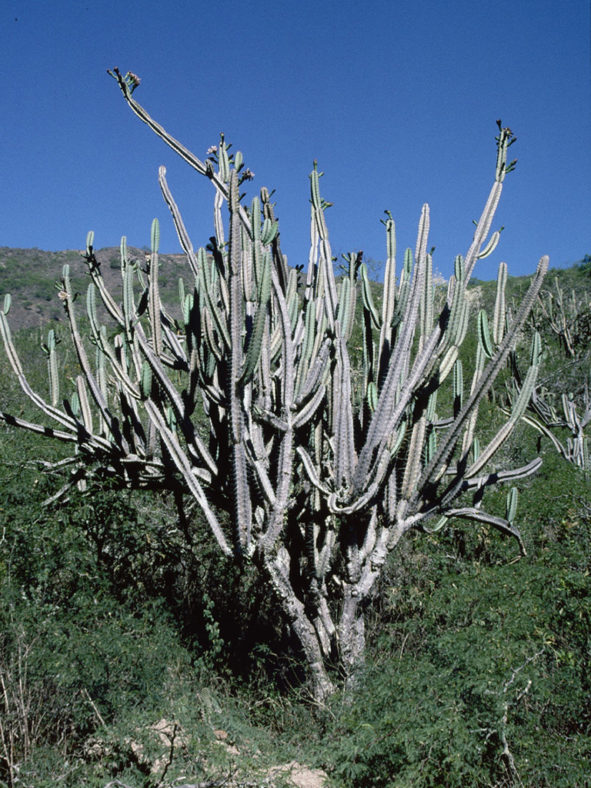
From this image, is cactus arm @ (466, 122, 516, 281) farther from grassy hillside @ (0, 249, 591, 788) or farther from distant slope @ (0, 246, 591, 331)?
distant slope @ (0, 246, 591, 331)

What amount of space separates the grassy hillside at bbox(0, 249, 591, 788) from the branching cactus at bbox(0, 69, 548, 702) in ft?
1.78

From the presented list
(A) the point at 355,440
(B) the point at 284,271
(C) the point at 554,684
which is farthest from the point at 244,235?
(C) the point at 554,684

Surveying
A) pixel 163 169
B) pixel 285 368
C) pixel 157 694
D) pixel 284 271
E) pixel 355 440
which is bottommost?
pixel 157 694

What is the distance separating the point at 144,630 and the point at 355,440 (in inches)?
82.3

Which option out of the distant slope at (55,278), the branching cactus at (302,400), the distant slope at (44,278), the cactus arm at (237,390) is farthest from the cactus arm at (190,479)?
the distant slope at (44,278)

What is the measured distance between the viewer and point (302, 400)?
4.61 meters

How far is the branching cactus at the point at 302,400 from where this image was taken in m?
4.45

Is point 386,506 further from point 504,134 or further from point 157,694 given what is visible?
point 504,134

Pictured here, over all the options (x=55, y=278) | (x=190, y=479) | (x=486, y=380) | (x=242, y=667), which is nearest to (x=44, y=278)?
(x=55, y=278)

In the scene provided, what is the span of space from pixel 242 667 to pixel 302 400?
2419 mm

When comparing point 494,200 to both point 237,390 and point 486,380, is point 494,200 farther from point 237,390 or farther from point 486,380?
point 237,390

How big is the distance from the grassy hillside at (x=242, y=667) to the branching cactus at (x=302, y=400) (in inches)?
21.4

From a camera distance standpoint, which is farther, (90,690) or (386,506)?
(386,506)

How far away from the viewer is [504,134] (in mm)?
4711
